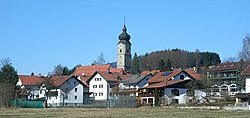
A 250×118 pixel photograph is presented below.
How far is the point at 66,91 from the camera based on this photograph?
95.7 metres

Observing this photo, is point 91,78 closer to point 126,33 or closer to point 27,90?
point 27,90

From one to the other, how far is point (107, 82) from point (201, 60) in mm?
71057

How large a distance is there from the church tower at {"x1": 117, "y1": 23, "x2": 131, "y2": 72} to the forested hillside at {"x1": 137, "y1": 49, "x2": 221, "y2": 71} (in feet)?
32.7

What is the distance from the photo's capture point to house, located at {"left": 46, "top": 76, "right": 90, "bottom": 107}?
94344 millimetres

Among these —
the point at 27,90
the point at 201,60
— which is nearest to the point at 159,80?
the point at 27,90

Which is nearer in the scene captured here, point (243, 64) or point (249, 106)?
point (249, 106)

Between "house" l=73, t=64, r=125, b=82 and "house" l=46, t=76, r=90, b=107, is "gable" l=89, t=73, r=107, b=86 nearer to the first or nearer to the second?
"house" l=46, t=76, r=90, b=107

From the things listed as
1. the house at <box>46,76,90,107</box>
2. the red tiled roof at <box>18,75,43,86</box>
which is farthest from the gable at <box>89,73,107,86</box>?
the red tiled roof at <box>18,75,43,86</box>

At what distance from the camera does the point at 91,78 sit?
109812 mm

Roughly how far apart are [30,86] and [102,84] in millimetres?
16880

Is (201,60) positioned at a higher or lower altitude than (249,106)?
higher

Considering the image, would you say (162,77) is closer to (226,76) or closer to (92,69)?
(226,76)

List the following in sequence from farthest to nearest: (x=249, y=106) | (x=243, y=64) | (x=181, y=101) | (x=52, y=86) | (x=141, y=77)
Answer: (x=141, y=77) → (x=52, y=86) → (x=243, y=64) → (x=181, y=101) → (x=249, y=106)

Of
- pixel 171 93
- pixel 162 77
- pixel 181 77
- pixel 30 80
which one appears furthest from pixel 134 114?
pixel 30 80
